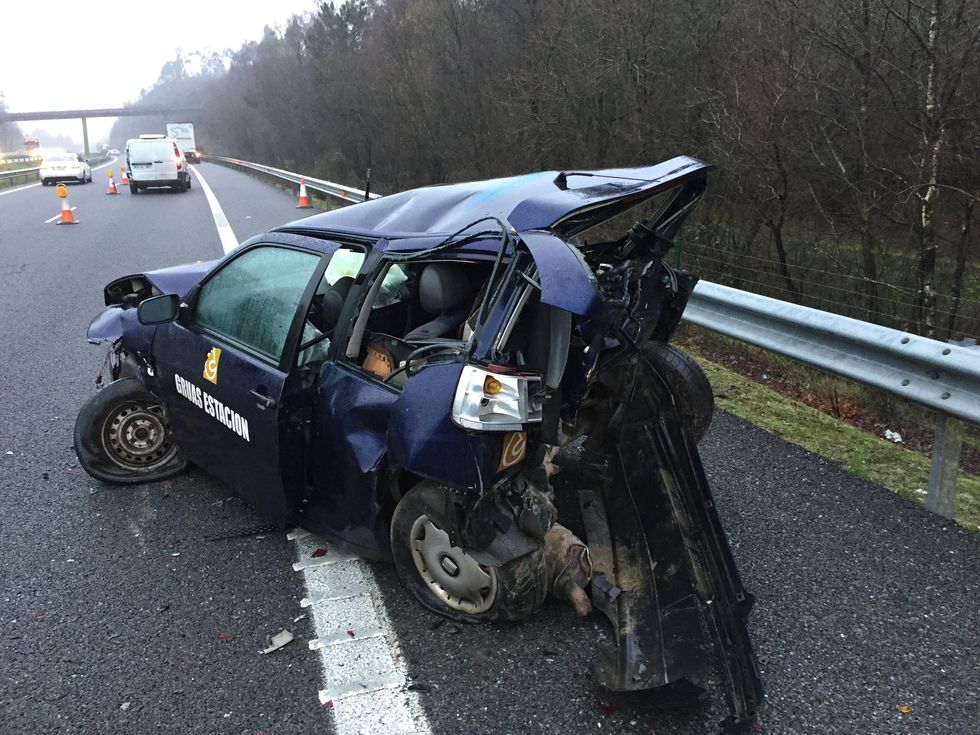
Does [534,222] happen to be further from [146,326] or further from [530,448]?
[146,326]

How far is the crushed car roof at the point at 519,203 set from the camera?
2.67 m

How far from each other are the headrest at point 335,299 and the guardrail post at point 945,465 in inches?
113

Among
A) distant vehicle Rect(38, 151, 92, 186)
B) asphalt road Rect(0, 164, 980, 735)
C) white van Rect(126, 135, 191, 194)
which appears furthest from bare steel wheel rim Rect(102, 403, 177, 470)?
distant vehicle Rect(38, 151, 92, 186)

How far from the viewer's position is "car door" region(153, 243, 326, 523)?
3.26 m

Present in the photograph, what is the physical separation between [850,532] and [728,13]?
36.3ft

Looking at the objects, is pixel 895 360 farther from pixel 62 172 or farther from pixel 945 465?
pixel 62 172

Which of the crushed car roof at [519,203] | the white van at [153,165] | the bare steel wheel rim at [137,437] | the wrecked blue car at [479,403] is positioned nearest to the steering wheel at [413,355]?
the wrecked blue car at [479,403]

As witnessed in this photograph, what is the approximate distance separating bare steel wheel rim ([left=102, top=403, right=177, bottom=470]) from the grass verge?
357cm

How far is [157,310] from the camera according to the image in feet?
12.5

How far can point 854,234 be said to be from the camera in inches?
356

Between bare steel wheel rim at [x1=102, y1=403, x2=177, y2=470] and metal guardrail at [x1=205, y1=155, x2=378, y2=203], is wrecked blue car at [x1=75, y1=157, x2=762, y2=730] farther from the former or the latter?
metal guardrail at [x1=205, y1=155, x2=378, y2=203]

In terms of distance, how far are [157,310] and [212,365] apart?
1.63ft

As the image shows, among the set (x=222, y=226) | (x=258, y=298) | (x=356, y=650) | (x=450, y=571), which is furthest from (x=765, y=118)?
(x=222, y=226)

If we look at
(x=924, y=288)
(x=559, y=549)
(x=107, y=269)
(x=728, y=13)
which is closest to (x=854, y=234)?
(x=924, y=288)
